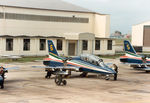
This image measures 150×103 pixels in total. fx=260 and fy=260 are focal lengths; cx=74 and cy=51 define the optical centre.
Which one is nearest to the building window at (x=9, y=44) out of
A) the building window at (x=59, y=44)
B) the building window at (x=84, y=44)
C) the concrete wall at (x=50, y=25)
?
the concrete wall at (x=50, y=25)

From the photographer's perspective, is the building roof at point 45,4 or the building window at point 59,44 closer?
the building window at point 59,44

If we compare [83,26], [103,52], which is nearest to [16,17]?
[83,26]

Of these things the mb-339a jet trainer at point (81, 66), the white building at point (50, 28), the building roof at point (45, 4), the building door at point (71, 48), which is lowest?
the mb-339a jet trainer at point (81, 66)

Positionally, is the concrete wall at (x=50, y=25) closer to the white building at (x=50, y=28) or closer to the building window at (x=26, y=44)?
the white building at (x=50, y=28)

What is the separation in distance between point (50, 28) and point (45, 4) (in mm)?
6662

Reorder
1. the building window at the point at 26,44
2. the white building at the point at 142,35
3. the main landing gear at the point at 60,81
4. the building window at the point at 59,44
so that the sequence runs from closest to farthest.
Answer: the main landing gear at the point at 60,81
the building window at the point at 26,44
the building window at the point at 59,44
the white building at the point at 142,35

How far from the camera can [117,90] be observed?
2095 cm

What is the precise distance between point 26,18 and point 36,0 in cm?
935

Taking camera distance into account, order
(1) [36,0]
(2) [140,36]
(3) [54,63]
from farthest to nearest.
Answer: (2) [140,36] → (1) [36,0] → (3) [54,63]

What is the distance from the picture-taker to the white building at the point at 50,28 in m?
52.4

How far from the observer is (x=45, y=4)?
6288cm

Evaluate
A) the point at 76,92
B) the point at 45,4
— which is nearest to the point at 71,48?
the point at 45,4

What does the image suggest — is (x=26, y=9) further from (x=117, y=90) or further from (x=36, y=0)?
(x=117, y=90)

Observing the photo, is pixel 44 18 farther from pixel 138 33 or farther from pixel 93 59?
pixel 138 33
